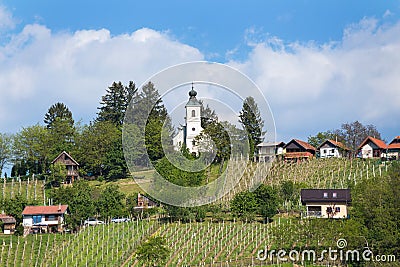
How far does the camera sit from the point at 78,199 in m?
33.7

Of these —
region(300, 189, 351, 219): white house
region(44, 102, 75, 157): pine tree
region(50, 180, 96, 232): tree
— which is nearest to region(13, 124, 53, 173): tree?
region(44, 102, 75, 157): pine tree

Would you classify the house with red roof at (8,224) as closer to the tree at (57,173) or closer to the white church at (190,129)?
the white church at (190,129)

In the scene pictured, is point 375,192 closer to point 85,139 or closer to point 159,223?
point 159,223

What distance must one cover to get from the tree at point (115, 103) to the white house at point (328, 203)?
23833 mm

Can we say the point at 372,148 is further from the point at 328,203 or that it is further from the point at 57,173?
the point at 57,173

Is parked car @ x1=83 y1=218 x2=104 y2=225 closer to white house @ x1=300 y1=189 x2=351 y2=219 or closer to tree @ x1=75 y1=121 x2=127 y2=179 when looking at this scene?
white house @ x1=300 y1=189 x2=351 y2=219

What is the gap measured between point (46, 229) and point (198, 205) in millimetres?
7913

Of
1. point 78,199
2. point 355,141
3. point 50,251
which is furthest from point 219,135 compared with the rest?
point 355,141

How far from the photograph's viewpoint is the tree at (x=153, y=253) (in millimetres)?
24141

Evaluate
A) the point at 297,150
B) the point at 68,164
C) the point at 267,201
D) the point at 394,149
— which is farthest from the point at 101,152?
the point at 394,149

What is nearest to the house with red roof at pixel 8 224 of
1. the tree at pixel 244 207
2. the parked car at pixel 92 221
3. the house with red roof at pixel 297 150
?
the parked car at pixel 92 221

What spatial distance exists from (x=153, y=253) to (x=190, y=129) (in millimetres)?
16374

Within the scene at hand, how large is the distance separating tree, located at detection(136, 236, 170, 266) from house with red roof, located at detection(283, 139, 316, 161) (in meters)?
23.5

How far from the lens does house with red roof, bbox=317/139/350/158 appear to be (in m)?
48.6
